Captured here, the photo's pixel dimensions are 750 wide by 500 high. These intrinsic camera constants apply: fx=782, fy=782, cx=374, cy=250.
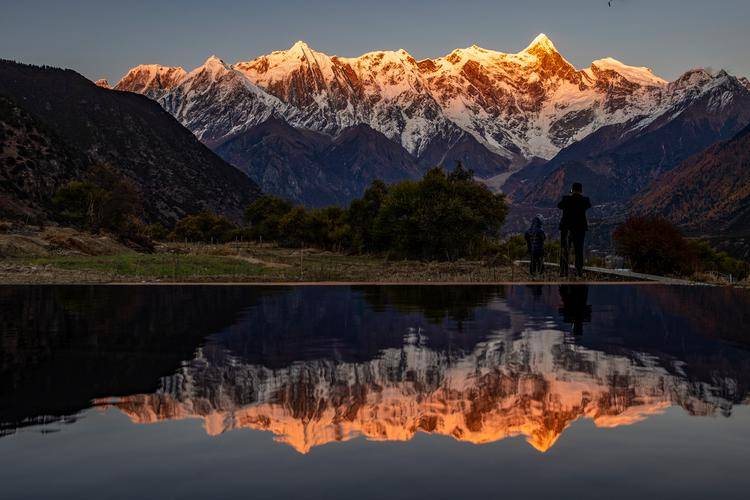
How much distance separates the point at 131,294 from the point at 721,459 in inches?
1141

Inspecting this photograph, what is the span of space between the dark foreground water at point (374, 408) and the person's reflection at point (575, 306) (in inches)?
10.0

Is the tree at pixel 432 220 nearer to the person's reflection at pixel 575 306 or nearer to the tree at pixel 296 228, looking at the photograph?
the tree at pixel 296 228

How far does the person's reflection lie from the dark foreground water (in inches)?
10.0

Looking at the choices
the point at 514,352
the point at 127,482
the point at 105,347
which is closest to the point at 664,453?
the point at 127,482

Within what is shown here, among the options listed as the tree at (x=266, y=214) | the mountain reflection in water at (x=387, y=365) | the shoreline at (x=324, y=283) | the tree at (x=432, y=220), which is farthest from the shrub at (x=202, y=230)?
the mountain reflection in water at (x=387, y=365)

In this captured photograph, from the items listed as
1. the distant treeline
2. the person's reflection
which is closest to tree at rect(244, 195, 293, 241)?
the distant treeline

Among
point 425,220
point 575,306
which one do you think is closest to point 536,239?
point 575,306

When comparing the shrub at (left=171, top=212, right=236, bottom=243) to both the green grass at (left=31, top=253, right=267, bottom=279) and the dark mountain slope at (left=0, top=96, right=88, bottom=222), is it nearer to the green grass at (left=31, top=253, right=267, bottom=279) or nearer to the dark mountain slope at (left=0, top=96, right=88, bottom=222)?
the dark mountain slope at (left=0, top=96, right=88, bottom=222)

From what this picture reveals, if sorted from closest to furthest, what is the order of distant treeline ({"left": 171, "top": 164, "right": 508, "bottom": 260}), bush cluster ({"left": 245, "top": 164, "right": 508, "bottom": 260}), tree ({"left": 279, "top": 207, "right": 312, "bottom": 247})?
bush cluster ({"left": 245, "top": 164, "right": 508, "bottom": 260}), distant treeline ({"left": 171, "top": 164, "right": 508, "bottom": 260}), tree ({"left": 279, "top": 207, "right": 312, "bottom": 247})

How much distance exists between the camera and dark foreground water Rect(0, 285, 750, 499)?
8.53 m

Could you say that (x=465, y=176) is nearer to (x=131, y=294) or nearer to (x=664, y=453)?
(x=131, y=294)

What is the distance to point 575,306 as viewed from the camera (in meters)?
28.3

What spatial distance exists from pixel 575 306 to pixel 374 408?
59.0 feet

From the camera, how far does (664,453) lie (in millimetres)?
9523
